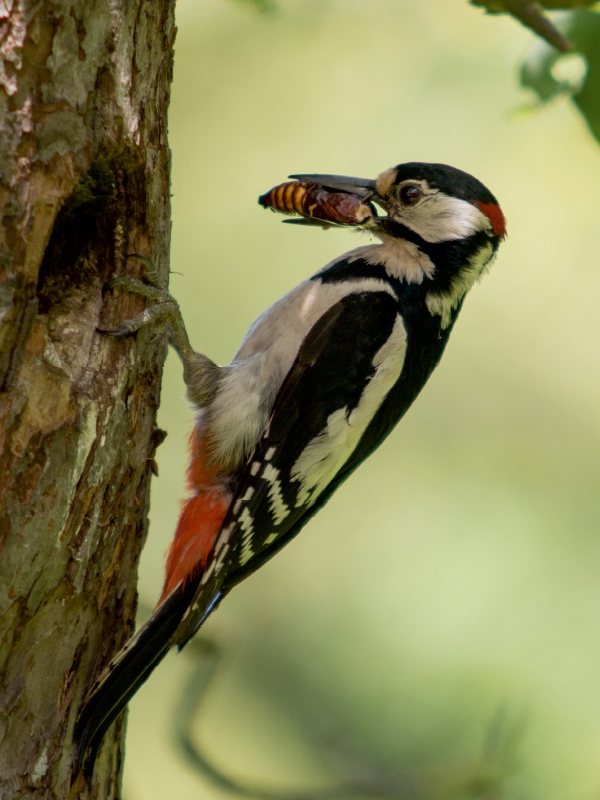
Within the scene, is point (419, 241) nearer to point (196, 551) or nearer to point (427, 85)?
point (196, 551)

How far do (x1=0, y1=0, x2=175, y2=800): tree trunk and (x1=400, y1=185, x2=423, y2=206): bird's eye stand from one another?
86cm

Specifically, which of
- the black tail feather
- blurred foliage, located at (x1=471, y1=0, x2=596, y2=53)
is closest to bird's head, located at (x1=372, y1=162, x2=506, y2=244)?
blurred foliage, located at (x1=471, y1=0, x2=596, y2=53)

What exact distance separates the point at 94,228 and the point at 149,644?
93 cm

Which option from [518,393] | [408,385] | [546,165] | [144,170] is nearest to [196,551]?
[408,385]

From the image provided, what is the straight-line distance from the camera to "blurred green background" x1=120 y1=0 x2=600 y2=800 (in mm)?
4008

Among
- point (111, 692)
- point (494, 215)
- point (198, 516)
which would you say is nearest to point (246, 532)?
point (198, 516)

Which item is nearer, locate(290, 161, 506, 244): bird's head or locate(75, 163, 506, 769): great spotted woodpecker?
locate(75, 163, 506, 769): great spotted woodpecker

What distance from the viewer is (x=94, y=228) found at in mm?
1779

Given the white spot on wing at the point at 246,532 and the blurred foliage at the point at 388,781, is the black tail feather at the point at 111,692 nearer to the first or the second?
the white spot on wing at the point at 246,532

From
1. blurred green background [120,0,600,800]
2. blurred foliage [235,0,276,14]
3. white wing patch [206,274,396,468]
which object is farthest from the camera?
blurred green background [120,0,600,800]

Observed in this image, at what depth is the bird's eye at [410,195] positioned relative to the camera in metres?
2.45

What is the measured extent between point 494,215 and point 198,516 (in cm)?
125

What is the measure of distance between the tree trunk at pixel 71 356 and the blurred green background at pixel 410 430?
207 cm

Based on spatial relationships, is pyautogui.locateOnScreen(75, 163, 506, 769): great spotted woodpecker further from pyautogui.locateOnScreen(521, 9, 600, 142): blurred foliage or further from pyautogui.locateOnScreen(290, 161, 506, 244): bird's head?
pyautogui.locateOnScreen(521, 9, 600, 142): blurred foliage
